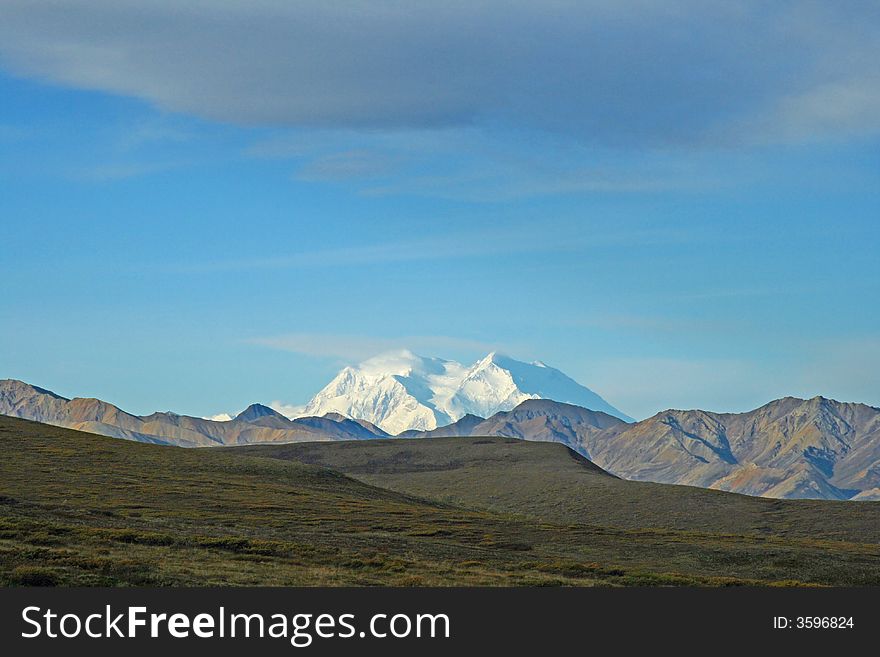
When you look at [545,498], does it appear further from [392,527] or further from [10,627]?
[10,627]

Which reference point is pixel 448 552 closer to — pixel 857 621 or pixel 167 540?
pixel 167 540

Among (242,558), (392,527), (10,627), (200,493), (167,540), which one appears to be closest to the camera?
(10,627)

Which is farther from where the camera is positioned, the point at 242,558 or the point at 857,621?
the point at 242,558

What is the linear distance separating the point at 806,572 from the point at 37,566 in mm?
57697

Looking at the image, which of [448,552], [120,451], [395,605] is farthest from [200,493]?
[395,605]

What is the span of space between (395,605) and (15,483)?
10020 cm

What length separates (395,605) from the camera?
35.3 metres

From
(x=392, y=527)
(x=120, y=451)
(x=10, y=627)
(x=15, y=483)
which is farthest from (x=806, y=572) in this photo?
(x=120, y=451)

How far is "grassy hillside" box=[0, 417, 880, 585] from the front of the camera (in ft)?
174

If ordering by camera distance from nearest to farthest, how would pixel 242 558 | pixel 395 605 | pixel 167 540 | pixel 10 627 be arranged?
1. pixel 10 627
2. pixel 395 605
3. pixel 242 558
4. pixel 167 540

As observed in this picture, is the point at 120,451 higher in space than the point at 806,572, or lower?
higher

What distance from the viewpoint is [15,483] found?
402 feet

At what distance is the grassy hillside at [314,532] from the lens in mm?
53125

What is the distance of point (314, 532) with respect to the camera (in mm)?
89312
